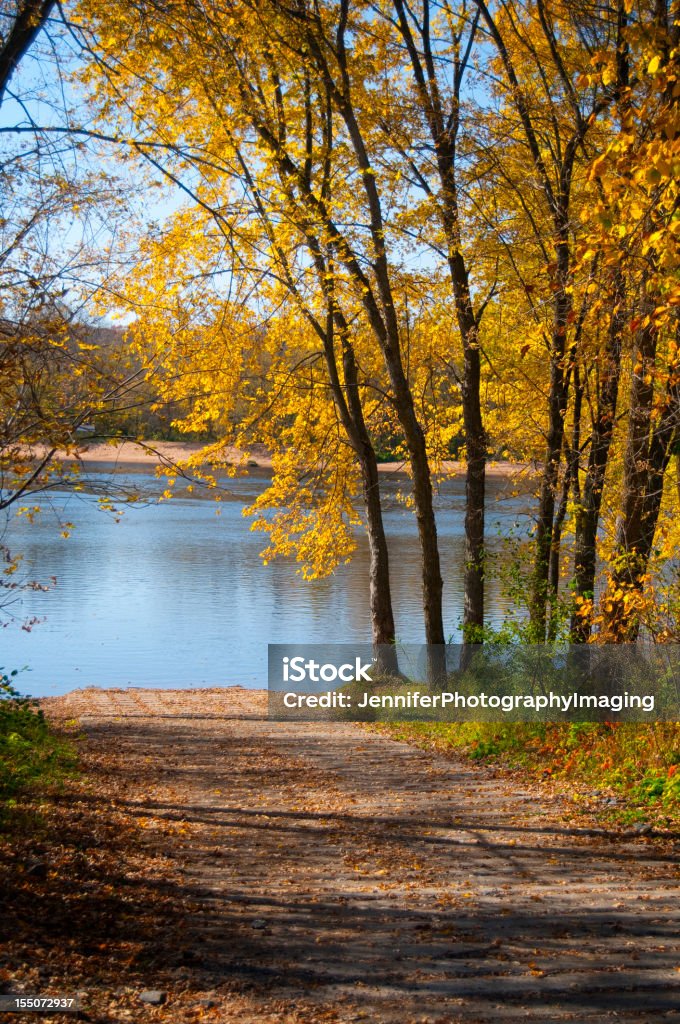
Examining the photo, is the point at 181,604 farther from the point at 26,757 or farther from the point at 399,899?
the point at 399,899

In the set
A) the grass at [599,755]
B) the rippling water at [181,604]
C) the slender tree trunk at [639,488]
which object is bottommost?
the rippling water at [181,604]

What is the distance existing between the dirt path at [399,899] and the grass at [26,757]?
0.53 meters

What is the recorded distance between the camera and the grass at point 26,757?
6.13 m

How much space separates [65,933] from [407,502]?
11796mm

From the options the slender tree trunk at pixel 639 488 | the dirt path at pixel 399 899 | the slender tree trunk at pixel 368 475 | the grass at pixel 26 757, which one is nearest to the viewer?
the dirt path at pixel 399 899

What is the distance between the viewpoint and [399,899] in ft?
15.6

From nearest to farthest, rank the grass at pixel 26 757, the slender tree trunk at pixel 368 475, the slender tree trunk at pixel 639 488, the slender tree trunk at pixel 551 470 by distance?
the grass at pixel 26 757 → the slender tree trunk at pixel 639 488 → the slender tree trunk at pixel 551 470 → the slender tree trunk at pixel 368 475

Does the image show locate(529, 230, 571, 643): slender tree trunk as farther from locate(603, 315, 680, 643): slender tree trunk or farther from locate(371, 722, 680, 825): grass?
locate(371, 722, 680, 825): grass

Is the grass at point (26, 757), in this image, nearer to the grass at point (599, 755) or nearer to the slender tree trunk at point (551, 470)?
the grass at point (599, 755)

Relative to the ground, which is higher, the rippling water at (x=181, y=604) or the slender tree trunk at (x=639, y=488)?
the slender tree trunk at (x=639, y=488)

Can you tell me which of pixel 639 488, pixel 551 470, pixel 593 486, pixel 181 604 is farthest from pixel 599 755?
pixel 181 604

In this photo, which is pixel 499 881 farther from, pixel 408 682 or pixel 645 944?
pixel 408 682

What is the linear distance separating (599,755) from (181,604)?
53.9 feet

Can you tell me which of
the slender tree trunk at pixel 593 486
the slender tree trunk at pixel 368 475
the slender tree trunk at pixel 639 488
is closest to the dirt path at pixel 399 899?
the slender tree trunk at pixel 639 488
